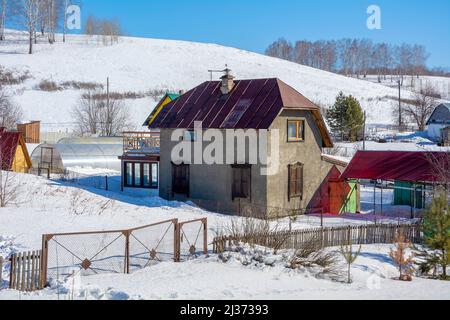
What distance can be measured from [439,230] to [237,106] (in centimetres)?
1503

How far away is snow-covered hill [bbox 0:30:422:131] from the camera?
7544cm

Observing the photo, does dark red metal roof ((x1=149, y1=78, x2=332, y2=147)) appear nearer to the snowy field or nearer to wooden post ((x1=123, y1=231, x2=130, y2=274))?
the snowy field

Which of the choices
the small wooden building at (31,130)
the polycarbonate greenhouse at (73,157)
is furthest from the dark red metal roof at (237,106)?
the small wooden building at (31,130)

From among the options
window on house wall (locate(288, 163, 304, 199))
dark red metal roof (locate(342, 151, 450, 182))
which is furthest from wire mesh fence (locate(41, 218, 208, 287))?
dark red metal roof (locate(342, 151, 450, 182))

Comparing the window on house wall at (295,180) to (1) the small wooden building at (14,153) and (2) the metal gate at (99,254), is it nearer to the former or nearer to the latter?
(2) the metal gate at (99,254)

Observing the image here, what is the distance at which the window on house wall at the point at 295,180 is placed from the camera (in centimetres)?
2880

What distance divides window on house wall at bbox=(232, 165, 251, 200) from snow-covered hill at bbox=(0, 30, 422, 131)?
43359mm

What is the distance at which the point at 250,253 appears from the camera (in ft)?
51.0

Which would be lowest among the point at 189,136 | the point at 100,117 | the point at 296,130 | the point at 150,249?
the point at 150,249

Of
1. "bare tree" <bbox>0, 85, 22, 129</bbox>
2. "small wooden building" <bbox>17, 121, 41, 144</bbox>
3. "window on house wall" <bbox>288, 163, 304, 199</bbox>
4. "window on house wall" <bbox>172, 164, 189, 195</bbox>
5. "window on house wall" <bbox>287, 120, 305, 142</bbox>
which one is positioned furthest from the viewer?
"bare tree" <bbox>0, 85, 22, 129</bbox>

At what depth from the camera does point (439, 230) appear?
16516mm

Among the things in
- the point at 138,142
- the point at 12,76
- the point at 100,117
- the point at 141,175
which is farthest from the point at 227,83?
the point at 12,76

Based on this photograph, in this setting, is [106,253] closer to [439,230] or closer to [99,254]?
[99,254]
